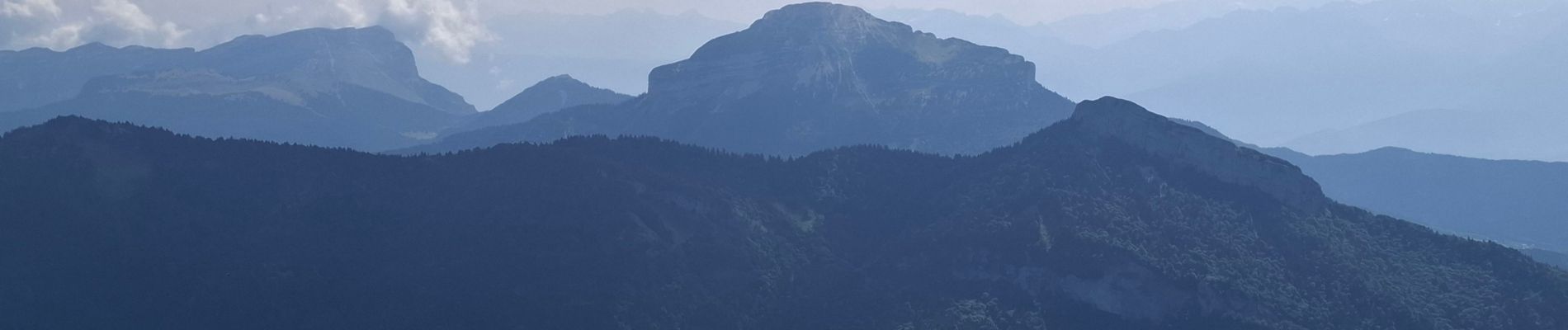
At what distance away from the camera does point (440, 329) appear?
19962 cm

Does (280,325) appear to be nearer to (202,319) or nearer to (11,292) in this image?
(202,319)

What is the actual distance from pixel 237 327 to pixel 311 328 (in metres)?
8.19

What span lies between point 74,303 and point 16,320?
6.80 m

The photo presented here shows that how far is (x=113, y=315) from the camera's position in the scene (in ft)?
651

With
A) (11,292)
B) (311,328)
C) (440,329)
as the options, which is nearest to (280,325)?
(311,328)

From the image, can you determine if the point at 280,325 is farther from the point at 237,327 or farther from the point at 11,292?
the point at 11,292

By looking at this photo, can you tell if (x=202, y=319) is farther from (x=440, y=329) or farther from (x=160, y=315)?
(x=440, y=329)

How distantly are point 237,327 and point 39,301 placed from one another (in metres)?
23.4

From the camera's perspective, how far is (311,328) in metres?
200

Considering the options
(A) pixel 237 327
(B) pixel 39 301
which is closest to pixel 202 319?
(A) pixel 237 327

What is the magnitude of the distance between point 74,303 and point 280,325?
2382 cm

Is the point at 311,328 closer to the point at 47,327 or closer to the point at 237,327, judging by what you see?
the point at 237,327

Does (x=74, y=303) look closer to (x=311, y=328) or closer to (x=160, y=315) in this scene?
(x=160, y=315)

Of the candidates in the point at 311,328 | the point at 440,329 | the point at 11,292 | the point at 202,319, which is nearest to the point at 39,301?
the point at 11,292
